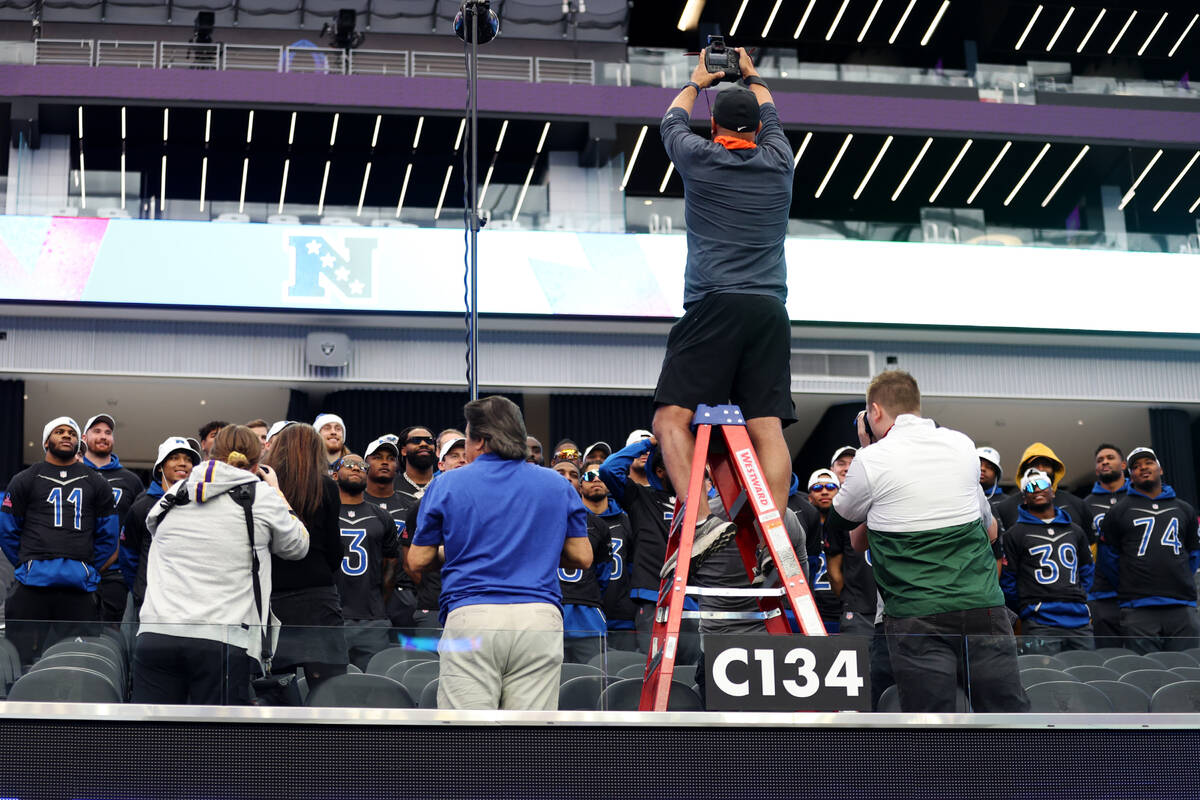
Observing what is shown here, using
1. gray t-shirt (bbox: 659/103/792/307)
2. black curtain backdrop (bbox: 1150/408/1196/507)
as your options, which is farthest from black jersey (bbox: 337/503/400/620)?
black curtain backdrop (bbox: 1150/408/1196/507)

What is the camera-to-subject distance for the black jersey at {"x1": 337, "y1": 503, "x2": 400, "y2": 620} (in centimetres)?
Answer: 613

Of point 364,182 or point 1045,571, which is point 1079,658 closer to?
point 1045,571

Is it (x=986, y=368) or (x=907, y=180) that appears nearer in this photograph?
(x=986, y=368)

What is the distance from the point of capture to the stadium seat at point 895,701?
143 inches

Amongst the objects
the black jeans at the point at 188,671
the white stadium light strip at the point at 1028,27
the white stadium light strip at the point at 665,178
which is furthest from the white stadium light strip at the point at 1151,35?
the black jeans at the point at 188,671

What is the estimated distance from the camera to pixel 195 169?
21.2m

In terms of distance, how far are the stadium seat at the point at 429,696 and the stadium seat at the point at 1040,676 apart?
1633 mm

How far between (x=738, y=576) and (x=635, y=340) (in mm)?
14136

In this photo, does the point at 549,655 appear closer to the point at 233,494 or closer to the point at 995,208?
the point at 233,494

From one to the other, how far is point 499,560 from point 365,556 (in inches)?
98.3

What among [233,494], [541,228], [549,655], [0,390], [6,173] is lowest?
[549,655]

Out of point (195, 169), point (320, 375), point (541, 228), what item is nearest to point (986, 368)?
point (541, 228)

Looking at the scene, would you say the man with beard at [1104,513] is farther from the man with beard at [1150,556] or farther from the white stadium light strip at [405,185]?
the white stadium light strip at [405,185]

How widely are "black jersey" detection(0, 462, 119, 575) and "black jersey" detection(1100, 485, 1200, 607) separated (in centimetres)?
585
